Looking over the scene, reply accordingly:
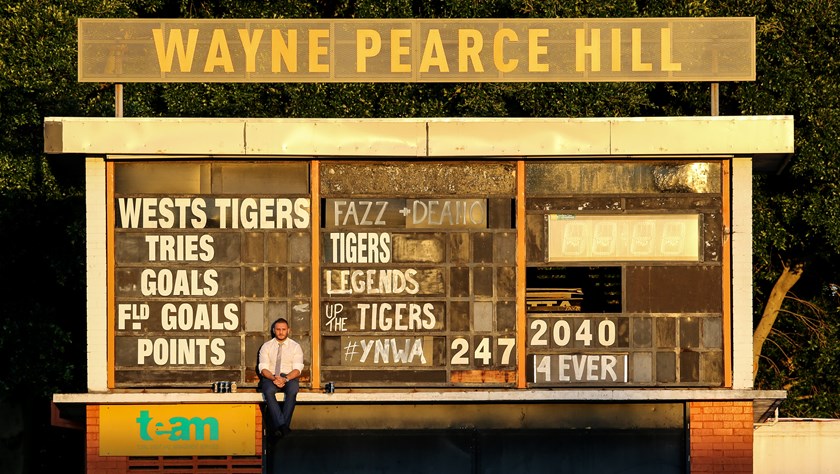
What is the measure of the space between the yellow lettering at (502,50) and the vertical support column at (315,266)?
8.46ft

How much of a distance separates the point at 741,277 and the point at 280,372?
5682 millimetres

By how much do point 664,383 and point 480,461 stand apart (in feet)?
7.96

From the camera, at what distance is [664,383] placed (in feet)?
63.3

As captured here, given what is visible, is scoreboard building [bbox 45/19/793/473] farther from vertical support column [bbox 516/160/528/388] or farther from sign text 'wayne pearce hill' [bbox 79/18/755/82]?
sign text 'wayne pearce hill' [bbox 79/18/755/82]

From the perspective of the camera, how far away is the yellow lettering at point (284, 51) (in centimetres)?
1970

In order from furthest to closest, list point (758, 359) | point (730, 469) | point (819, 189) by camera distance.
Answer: point (758, 359)
point (819, 189)
point (730, 469)

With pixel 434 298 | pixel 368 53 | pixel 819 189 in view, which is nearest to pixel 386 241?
pixel 434 298

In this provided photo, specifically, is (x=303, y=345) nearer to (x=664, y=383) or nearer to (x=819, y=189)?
(x=664, y=383)

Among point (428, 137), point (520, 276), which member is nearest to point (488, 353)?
point (520, 276)

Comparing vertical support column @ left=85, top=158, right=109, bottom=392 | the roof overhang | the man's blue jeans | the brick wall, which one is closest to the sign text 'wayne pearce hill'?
the roof overhang

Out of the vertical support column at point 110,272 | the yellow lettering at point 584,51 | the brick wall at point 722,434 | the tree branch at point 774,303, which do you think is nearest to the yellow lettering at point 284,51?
the vertical support column at point 110,272

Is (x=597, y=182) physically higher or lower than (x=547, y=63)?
lower

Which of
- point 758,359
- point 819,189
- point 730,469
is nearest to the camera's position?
point 730,469

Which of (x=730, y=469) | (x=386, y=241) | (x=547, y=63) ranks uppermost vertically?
(x=547, y=63)
